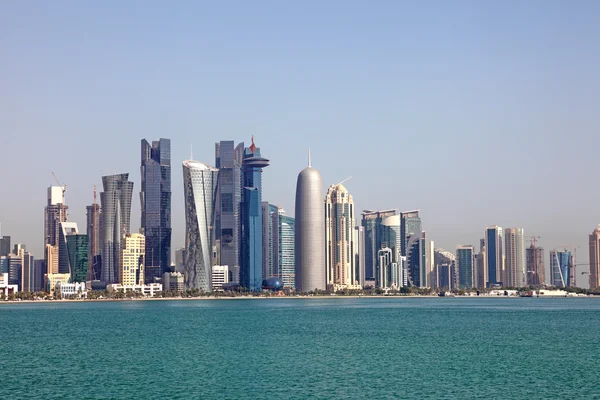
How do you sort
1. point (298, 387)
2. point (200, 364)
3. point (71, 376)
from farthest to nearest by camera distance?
point (200, 364)
point (71, 376)
point (298, 387)

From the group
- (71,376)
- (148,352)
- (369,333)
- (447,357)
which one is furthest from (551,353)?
(71,376)

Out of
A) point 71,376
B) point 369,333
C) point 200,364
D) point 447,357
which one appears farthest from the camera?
point 369,333

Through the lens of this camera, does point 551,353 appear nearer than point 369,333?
Yes

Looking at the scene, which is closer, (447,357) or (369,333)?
(447,357)

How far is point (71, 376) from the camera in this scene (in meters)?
78.4

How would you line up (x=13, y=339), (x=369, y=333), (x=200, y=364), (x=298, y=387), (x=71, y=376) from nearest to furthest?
(x=298, y=387) → (x=71, y=376) → (x=200, y=364) → (x=13, y=339) → (x=369, y=333)

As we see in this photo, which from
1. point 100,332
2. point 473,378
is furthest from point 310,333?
point 473,378

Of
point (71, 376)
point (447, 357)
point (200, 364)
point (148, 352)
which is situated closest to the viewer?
point (71, 376)

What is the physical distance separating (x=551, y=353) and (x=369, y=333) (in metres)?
38.8

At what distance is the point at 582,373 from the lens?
260ft

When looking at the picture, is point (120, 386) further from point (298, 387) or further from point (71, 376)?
point (298, 387)

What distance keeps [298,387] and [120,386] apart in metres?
15.4

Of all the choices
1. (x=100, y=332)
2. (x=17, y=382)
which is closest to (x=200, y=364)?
(x=17, y=382)

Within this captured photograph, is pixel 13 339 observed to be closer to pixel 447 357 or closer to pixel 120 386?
pixel 120 386
